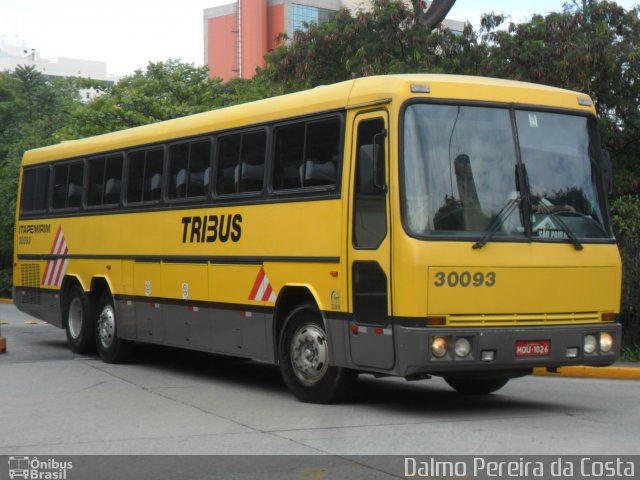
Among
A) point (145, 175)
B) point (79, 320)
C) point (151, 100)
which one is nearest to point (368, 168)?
point (145, 175)

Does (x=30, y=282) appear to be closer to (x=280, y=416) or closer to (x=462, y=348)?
(x=280, y=416)

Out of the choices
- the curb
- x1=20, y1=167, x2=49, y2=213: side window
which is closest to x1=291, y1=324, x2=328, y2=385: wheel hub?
the curb

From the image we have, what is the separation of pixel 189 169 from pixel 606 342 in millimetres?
5942

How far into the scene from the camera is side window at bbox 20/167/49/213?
62.6 ft

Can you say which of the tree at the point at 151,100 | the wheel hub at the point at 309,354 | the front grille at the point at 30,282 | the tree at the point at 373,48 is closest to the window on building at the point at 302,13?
the tree at the point at 151,100

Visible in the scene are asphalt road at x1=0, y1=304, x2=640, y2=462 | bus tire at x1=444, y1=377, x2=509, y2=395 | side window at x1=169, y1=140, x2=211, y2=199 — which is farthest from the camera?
side window at x1=169, y1=140, x2=211, y2=199

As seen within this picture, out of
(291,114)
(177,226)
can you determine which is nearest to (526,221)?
(291,114)

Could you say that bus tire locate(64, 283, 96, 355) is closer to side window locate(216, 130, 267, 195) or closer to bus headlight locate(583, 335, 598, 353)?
side window locate(216, 130, 267, 195)

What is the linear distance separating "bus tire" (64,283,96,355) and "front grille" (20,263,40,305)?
136cm

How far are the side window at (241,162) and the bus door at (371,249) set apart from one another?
199 cm
